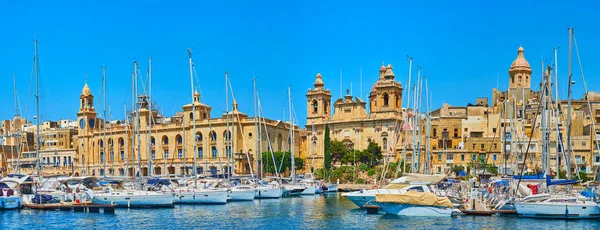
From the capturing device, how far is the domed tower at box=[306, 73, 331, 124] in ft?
305

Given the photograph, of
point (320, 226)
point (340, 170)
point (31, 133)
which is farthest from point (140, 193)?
point (31, 133)

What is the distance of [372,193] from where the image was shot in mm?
42188

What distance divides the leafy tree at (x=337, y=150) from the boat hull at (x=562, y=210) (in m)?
50.4

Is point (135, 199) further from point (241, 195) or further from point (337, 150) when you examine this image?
point (337, 150)

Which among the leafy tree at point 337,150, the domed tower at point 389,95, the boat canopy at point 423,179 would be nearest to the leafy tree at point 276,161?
the leafy tree at point 337,150

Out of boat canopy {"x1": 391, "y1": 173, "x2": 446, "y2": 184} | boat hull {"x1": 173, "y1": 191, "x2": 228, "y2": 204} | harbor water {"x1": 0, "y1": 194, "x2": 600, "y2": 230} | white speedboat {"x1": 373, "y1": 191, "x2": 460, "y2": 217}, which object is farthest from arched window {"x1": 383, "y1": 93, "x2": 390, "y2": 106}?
white speedboat {"x1": 373, "y1": 191, "x2": 460, "y2": 217}

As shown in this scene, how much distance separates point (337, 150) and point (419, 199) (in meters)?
48.8

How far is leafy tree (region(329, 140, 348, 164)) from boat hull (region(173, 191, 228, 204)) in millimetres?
38277

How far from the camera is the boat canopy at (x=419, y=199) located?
36.6m

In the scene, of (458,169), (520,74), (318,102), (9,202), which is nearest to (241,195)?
(9,202)

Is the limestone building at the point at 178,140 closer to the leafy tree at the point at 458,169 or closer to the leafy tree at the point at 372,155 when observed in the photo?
the leafy tree at the point at 372,155

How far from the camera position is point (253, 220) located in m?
38.3

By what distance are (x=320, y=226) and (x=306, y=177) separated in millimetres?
36885

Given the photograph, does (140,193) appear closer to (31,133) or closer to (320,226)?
(320,226)
